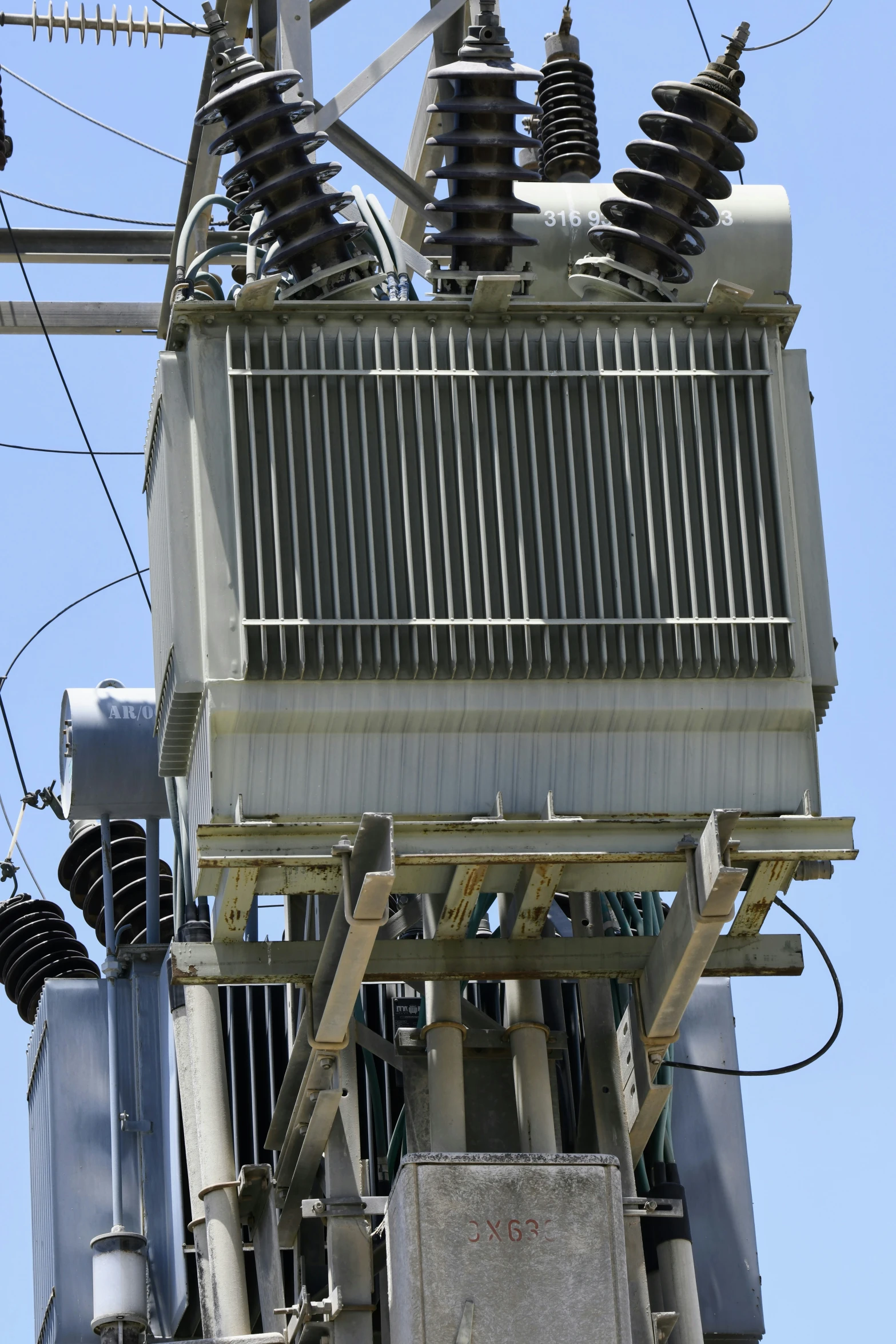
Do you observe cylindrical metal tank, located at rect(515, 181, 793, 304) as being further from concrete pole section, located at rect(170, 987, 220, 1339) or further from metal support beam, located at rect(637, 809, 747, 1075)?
concrete pole section, located at rect(170, 987, 220, 1339)

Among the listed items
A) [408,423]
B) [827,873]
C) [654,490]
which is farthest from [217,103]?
[827,873]

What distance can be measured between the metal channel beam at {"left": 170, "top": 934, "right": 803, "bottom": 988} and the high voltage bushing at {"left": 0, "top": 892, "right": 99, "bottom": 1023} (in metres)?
4.27

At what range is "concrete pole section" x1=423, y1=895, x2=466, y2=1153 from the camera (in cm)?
800

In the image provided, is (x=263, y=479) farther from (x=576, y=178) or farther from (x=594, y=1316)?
(x=576, y=178)

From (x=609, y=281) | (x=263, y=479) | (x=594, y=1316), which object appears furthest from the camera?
(x=609, y=281)

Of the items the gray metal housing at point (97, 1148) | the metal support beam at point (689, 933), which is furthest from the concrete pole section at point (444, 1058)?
the gray metal housing at point (97, 1148)

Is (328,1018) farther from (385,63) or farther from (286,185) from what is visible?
(385,63)

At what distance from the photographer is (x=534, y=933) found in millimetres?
8070

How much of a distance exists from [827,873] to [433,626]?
162 cm

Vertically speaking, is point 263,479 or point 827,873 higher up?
point 263,479

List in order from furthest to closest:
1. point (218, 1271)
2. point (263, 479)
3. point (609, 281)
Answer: point (218, 1271), point (609, 281), point (263, 479)

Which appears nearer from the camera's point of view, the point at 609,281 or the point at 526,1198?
the point at 526,1198

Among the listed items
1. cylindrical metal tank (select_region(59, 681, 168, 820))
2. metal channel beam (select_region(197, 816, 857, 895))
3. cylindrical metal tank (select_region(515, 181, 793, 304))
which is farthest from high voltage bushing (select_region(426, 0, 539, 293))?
cylindrical metal tank (select_region(59, 681, 168, 820))

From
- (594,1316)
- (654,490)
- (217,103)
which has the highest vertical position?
(217,103)
